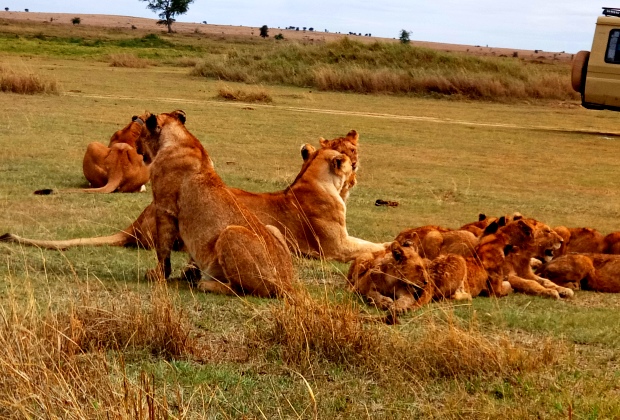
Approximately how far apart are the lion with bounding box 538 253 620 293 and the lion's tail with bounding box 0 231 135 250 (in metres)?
3.73

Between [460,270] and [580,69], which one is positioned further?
[580,69]

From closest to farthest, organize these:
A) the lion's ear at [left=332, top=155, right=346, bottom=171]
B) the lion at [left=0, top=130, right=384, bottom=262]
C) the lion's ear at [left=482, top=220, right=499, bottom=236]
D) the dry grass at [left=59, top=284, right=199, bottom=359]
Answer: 1. the dry grass at [left=59, top=284, right=199, bottom=359]
2. the lion's ear at [left=482, top=220, right=499, bottom=236]
3. the lion at [left=0, top=130, right=384, bottom=262]
4. the lion's ear at [left=332, top=155, right=346, bottom=171]

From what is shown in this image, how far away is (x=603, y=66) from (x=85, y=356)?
18934 millimetres

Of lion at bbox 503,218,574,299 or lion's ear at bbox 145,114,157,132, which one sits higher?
lion's ear at bbox 145,114,157,132

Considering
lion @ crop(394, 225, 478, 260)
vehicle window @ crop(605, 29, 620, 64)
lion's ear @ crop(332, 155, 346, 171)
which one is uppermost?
vehicle window @ crop(605, 29, 620, 64)

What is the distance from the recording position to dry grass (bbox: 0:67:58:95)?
25.0 metres

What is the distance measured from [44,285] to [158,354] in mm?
1676

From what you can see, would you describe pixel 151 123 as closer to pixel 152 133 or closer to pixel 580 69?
pixel 152 133

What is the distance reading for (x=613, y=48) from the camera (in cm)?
2166

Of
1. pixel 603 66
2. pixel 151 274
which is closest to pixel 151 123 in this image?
pixel 151 274

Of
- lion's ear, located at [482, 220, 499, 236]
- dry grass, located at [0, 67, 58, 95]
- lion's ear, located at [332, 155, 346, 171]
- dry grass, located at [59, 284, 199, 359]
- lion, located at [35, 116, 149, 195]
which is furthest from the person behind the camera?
dry grass, located at [0, 67, 58, 95]

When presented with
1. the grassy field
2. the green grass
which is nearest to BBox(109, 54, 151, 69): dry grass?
the green grass

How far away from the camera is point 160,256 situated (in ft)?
24.2

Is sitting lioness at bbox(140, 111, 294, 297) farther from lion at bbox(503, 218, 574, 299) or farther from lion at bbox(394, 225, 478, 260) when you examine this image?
lion at bbox(503, 218, 574, 299)
